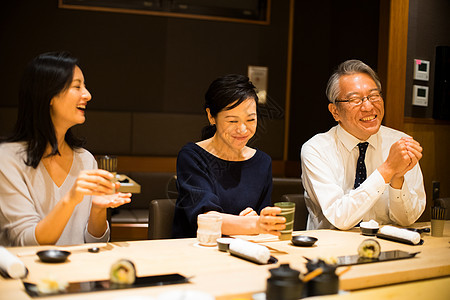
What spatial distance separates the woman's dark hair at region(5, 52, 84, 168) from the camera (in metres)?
1.98

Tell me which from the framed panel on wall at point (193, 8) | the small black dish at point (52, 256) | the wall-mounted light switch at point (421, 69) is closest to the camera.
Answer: the small black dish at point (52, 256)

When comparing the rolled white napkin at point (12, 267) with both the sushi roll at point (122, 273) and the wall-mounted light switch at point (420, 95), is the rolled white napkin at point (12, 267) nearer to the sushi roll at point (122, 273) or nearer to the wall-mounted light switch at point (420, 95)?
the sushi roll at point (122, 273)

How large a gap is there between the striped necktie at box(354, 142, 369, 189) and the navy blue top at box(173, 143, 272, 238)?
0.45 m

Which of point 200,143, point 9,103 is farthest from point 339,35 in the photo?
point 9,103

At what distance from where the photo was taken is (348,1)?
414 cm

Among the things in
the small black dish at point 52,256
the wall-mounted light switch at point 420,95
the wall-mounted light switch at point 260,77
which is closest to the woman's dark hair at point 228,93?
the small black dish at point 52,256

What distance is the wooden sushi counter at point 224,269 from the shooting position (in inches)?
53.5

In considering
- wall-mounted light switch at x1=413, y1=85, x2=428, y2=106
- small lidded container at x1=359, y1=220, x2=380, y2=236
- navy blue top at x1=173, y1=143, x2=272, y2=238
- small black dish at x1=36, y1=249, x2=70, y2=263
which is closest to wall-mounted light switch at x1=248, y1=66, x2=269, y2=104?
wall-mounted light switch at x1=413, y1=85, x2=428, y2=106

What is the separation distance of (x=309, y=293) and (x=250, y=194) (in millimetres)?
1076

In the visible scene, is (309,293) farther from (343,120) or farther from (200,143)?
(343,120)

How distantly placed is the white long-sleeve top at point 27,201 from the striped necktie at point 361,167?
1.29 metres

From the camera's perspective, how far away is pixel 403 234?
6.80 feet

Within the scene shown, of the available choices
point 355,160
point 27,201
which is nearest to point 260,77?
point 355,160

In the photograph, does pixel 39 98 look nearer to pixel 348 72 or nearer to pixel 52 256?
pixel 52 256
